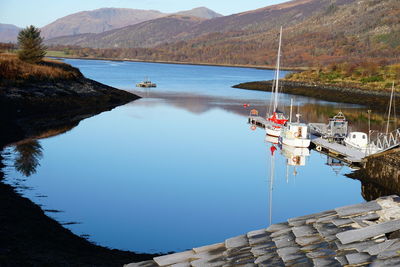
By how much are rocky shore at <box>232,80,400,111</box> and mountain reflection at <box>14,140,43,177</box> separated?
53.0 meters

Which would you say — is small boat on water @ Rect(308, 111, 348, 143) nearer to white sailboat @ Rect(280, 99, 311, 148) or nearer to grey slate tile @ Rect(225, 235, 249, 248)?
white sailboat @ Rect(280, 99, 311, 148)

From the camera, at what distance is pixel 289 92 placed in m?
113

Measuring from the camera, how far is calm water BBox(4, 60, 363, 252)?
22125 mm

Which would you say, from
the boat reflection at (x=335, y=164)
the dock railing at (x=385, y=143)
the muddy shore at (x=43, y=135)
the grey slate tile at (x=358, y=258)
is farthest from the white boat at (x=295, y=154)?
the grey slate tile at (x=358, y=258)

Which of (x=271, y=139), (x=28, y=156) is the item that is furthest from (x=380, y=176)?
(x=28, y=156)

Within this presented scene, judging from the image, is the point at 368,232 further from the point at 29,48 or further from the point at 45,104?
the point at 29,48

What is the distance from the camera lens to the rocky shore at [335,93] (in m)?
86.3

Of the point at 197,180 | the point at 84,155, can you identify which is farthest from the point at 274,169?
the point at 84,155

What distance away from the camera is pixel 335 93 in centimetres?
10088

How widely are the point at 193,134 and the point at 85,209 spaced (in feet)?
92.6

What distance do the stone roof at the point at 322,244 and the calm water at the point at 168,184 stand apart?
1105 centimetres

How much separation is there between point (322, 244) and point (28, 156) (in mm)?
29927

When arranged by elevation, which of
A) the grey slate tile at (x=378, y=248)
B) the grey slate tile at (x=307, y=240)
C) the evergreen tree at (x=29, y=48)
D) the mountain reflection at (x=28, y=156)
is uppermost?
the evergreen tree at (x=29, y=48)

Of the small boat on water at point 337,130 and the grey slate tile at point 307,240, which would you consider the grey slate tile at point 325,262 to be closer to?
the grey slate tile at point 307,240
